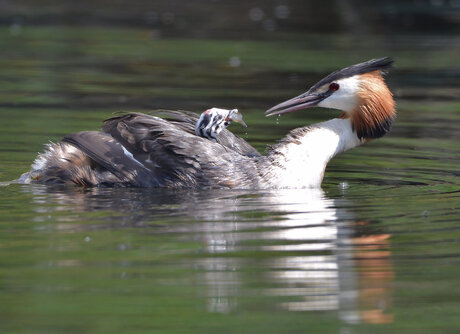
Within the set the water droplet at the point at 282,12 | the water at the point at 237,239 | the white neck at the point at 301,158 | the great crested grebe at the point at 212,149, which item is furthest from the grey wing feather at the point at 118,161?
the water droplet at the point at 282,12

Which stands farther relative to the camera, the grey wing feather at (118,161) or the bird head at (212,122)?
the bird head at (212,122)

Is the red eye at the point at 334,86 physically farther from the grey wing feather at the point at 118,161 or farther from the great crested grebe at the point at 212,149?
the grey wing feather at the point at 118,161

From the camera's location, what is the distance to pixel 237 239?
6.86 meters

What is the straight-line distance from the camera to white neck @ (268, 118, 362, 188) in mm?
8773

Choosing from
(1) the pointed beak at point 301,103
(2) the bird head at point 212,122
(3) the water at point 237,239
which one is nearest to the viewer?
(3) the water at point 237,239

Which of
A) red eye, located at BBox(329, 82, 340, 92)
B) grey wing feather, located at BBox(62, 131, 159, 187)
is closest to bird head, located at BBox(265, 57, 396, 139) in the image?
red eye, located at BBox(329, 82, 340, 92)

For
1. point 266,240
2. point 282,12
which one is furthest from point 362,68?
point 282,12

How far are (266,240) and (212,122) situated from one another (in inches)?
87.0

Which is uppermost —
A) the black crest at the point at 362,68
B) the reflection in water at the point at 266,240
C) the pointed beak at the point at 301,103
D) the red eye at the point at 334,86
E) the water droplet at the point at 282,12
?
the water droplet at the point at 282,12

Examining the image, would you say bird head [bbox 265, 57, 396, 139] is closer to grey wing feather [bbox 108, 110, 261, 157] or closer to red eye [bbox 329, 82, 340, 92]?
red eye [bbox 329, 82, 340, 92]

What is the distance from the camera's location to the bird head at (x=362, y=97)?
29.4ft

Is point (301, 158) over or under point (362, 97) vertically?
under

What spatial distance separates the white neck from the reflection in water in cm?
10

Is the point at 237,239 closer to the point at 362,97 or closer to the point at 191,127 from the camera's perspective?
the point at 191,127
